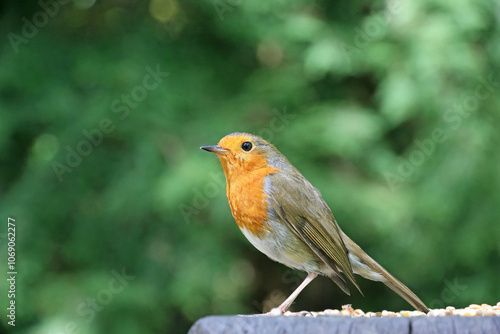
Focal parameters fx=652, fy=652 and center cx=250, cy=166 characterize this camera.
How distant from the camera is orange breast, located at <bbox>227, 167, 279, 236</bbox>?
2.86 meters

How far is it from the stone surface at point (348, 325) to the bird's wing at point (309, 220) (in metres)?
1.20

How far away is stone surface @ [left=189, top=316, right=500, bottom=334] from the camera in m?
1.60

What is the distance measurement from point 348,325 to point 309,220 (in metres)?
1.38

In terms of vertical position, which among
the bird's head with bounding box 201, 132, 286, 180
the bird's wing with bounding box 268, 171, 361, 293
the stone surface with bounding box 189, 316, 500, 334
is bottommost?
the bird's wing with bounding box 268, 171, 361, 293

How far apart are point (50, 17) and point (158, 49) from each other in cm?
99

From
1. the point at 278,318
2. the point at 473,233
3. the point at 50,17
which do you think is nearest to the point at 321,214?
the point at 278,318

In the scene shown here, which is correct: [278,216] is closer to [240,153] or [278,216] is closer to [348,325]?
[240,153]

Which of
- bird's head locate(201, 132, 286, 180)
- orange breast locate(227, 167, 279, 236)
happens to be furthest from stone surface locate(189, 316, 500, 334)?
bird's head locate(201, 132, 286, 180)

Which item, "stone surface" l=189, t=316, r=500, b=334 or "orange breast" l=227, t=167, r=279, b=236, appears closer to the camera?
"stone surface" l=189, t=316, r=500, b=334

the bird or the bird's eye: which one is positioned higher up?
the bird's eye

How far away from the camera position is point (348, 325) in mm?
1637

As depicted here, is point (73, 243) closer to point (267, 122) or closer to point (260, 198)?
point (267, 122)

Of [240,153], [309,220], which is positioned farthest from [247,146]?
[309,220]

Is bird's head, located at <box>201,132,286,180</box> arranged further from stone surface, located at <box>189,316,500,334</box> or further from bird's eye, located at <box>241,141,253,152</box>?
stone surface, located at <box>189,316,500,334</box>
